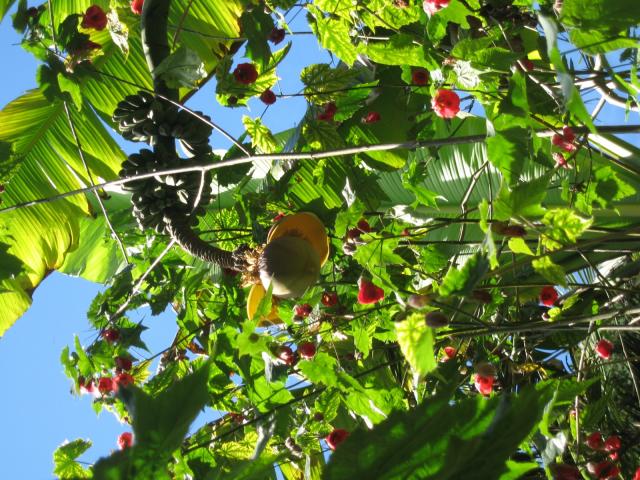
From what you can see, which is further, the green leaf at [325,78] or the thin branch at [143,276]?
the green leaf at [325,78]

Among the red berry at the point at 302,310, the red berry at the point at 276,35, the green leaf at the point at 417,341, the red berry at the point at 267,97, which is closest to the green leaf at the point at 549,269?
the green leaf at the point at 417,341

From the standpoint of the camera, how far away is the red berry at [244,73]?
5.50ft

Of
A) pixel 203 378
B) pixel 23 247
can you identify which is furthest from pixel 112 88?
pixel 203 378

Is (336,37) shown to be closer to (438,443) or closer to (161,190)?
(161,190)

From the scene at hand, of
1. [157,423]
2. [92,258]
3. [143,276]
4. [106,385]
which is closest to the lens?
[157,423]

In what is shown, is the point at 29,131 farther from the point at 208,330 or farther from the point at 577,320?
the point at 577,320

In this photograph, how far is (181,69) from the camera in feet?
4.58

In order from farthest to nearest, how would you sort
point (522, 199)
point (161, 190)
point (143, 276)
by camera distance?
point (143, 276) < point (161, 190) < point (522, 199)

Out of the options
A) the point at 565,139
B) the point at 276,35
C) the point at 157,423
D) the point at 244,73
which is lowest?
the point at 157,423

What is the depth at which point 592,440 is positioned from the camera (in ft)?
5.58

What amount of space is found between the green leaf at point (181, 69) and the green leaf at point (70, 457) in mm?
996

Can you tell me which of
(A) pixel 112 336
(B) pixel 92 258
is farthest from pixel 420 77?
(B) pixel 92 258

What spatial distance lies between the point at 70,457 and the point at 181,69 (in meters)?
1.06

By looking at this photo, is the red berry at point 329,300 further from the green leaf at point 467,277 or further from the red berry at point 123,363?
the green leaf at point 467,277
